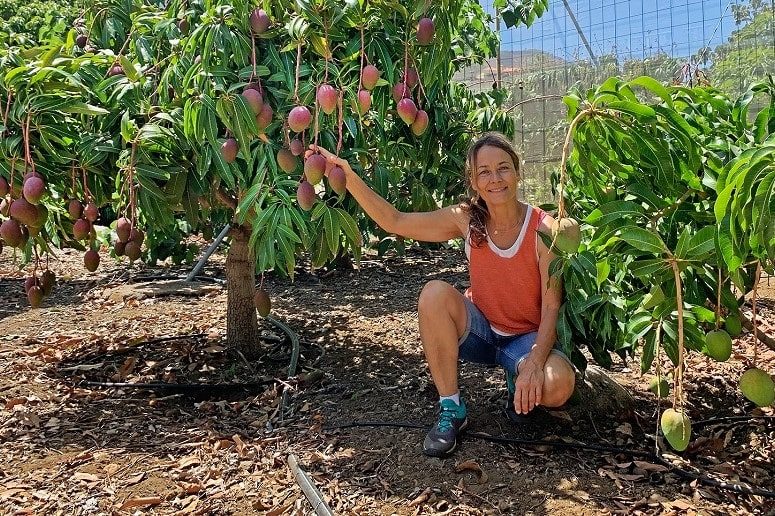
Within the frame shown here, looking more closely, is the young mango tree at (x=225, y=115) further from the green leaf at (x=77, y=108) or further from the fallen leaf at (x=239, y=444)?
the fallen leaf at (x=239, y=444)

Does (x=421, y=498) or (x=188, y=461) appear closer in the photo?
(x=421, y=498)

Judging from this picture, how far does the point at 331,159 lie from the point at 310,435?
948 mm

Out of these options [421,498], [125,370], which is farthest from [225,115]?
[125,370]

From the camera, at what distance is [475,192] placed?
2434mm

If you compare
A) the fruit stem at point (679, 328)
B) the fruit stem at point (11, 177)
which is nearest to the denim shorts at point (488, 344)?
the fruit stem at point (679, 328)

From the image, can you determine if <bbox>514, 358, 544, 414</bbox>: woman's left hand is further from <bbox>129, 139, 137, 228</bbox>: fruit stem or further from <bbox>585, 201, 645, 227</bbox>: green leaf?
<bbox>129, 139, 137, 228</bbox>: fruit stem

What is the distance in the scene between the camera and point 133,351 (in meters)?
3.57

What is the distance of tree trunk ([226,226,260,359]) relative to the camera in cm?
329

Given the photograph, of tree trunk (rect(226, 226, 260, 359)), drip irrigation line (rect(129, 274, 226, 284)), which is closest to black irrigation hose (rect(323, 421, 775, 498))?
tree trunk (rect(226, 226, 260, 359))

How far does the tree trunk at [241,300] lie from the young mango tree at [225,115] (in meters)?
0.51

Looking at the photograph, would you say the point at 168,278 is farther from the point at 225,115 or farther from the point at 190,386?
the point at 225,115

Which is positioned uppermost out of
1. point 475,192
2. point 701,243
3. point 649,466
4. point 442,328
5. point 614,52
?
point 614,52

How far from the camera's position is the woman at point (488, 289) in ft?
7.45

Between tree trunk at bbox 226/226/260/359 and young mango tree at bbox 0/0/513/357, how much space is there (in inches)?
20.0
